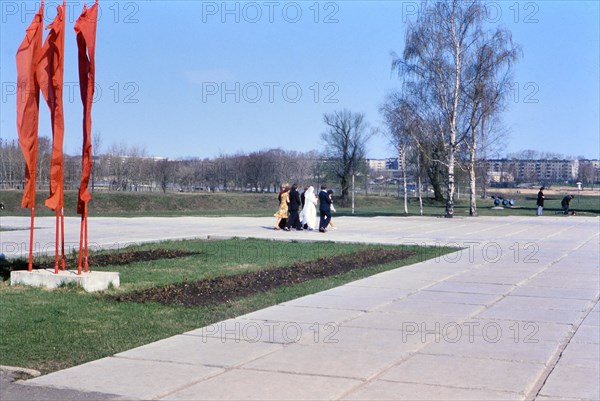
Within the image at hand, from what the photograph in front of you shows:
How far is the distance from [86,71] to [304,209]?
58.5 ft

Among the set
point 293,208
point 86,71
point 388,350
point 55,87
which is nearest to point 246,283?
point 86,71

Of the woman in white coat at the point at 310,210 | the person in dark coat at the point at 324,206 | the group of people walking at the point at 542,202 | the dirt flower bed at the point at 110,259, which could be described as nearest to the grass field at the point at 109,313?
the dirt flower bed at the point at 110,259

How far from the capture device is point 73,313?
9.63m

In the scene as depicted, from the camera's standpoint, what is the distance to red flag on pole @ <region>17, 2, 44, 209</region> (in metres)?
12.2

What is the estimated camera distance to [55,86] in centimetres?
1205

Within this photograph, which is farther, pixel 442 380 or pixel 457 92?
pixel 457 92

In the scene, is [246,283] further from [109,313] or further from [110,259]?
[110,259]

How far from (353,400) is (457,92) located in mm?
36073

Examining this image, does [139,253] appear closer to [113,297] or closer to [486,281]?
[113,297]

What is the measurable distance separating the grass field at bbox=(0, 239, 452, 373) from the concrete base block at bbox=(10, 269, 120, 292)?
171 millimetres

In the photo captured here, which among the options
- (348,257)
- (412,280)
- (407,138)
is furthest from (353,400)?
(407,138)

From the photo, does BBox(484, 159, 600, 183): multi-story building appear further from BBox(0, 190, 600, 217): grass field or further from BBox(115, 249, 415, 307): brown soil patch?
BBox(115, 249, 415, 307): brown soil patch

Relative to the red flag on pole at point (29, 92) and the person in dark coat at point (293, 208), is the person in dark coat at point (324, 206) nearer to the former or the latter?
the person in dark coat at point (293, 208)

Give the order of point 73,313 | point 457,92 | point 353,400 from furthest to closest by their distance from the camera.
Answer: point 457,92 < point 73,313 < point 353,400
